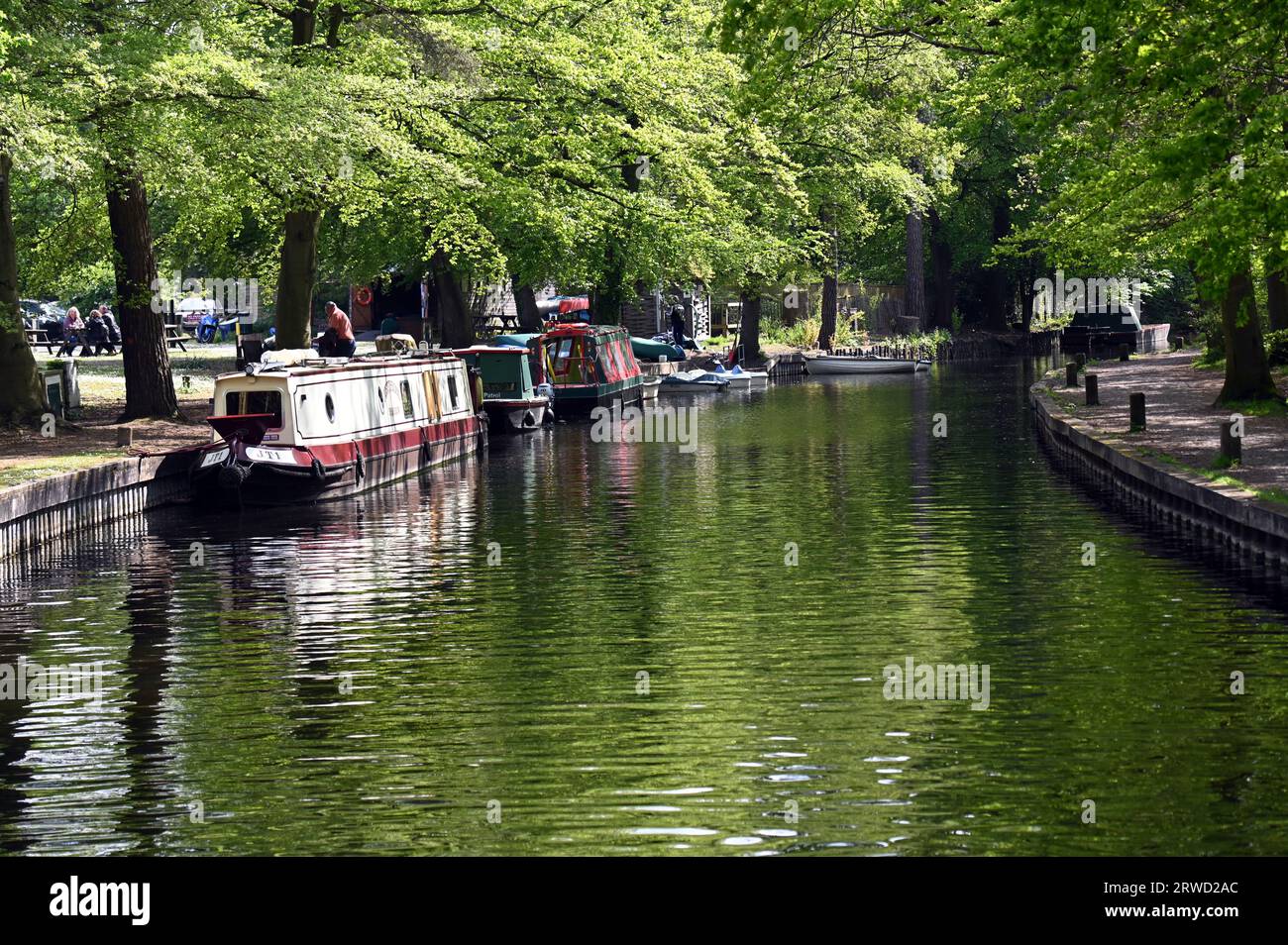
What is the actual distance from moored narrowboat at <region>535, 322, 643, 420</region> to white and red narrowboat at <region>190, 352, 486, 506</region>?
11211 mm

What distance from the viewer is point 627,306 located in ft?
235

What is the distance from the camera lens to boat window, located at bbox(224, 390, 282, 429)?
30219 millimetres

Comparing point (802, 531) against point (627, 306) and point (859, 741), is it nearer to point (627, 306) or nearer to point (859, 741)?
point (859, 741)

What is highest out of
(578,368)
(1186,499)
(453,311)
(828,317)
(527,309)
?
(527,309)

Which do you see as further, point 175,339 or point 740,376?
point 175,339

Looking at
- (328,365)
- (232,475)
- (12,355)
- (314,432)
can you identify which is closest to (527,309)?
(328,365)

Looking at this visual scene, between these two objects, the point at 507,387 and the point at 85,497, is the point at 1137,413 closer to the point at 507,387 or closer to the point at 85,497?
the point at 507,387

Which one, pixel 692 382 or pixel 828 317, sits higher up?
pixel 828 317

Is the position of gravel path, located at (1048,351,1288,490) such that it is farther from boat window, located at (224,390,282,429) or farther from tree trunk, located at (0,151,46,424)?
tree trunk, located at (0,151,46,424)

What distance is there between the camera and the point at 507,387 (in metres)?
43.6

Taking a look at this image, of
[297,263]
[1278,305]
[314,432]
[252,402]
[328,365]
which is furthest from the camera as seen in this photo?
[1278,305]

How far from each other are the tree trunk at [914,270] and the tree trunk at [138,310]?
42749 millimetres

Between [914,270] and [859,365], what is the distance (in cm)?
1118

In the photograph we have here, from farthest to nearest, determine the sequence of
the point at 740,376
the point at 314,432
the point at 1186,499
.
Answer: the point at 740,376 < the point at 314,432 < the point at 1186,499
